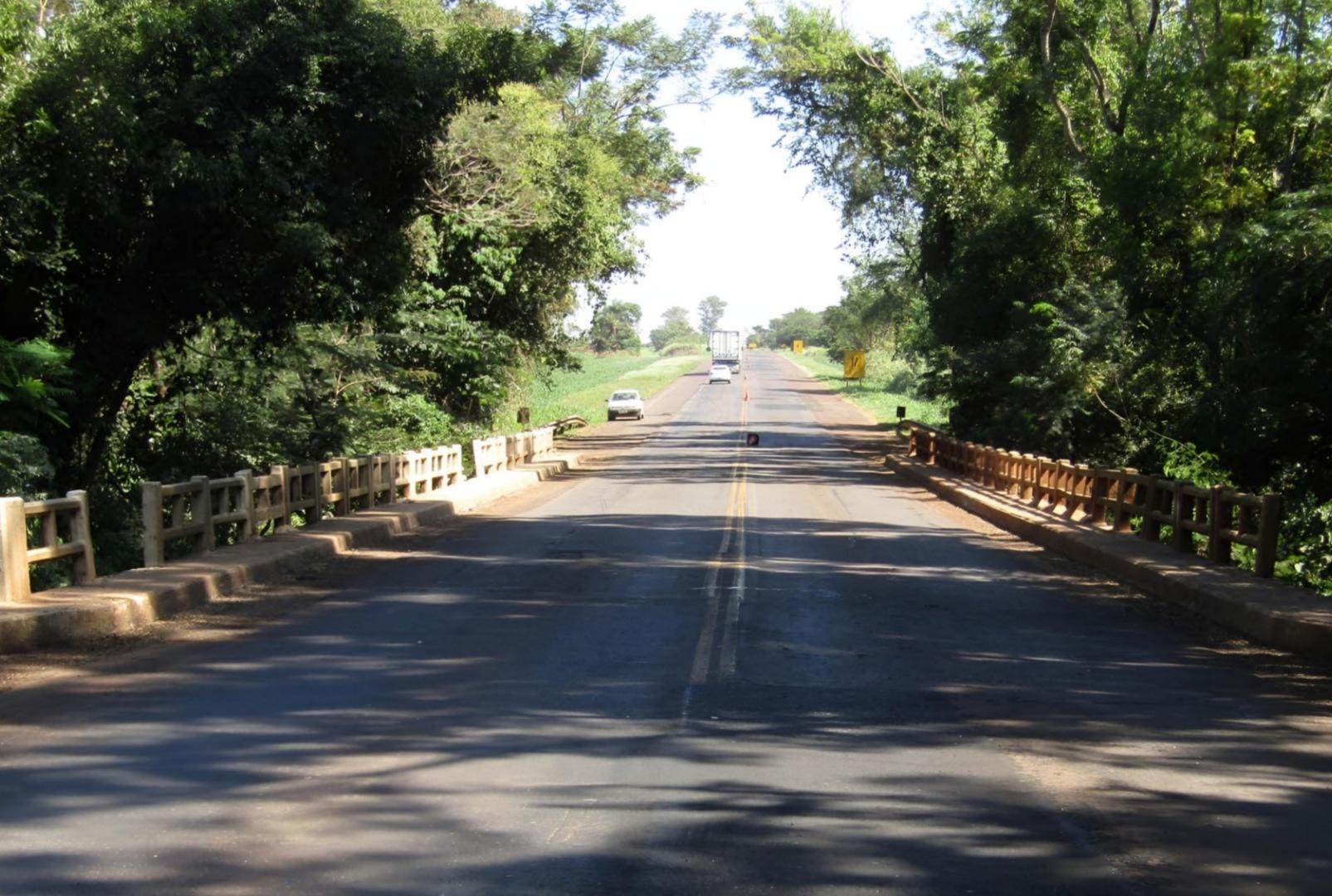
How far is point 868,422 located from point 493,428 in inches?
1055

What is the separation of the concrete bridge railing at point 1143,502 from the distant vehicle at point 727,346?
87.0 m

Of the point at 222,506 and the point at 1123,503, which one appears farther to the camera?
the point at 1123,503

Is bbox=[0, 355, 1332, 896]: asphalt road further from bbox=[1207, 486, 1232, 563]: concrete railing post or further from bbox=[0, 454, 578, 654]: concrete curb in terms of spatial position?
bbox=[1207, 486, 1232, 563]: concrete railing post

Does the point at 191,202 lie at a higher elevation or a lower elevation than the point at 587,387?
higher

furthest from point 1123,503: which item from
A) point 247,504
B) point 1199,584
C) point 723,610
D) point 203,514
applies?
point 203,514

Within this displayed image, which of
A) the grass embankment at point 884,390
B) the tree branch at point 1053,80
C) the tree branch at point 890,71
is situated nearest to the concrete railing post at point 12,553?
the tree branch at point 1053,80

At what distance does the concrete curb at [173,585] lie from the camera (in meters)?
10.6

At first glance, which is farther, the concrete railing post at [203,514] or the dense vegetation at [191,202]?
the dense vegetation at [191,202]

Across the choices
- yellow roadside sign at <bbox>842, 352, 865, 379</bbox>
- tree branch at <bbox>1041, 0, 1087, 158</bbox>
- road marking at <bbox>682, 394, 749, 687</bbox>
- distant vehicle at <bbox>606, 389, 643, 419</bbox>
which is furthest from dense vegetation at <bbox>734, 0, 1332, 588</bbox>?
yellow roadside sign at <bbox>842, 352, 865, 379</bbox>

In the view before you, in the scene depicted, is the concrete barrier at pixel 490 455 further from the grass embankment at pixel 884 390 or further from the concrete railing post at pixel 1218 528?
the grass embankment at pixel 884 390

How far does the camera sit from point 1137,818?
6496 mm

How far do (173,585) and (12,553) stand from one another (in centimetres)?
164

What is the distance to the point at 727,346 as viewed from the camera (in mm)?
118562

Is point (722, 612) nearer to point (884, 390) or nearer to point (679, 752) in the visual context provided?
point (679, 752)
